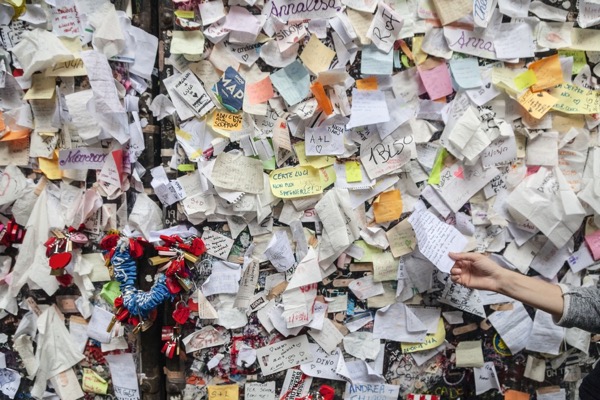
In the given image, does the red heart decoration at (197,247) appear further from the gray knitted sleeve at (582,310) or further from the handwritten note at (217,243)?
the gray knitted sleeve at (582,310)

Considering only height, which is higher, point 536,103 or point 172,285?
point 536,103

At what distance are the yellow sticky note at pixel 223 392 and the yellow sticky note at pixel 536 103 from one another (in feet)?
3.53

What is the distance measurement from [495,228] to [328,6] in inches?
28.8

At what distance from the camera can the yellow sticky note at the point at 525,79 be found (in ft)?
4.93

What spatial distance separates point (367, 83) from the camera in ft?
4.88

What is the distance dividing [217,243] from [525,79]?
911 mm

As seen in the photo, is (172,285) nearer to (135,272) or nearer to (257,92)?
(135,272)

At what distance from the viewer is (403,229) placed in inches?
60.6

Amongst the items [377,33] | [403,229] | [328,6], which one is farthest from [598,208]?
[328,6]

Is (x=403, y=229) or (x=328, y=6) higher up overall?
(x=328, y=6)

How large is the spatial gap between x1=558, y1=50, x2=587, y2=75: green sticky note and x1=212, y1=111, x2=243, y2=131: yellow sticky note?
863mm

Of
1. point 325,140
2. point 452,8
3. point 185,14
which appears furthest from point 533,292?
point 185,14

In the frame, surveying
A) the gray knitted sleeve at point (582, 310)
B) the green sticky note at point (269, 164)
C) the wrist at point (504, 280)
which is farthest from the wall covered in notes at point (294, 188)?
the gray knitted sleeve at point (582, 310)

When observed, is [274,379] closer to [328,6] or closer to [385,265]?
[385,265]
